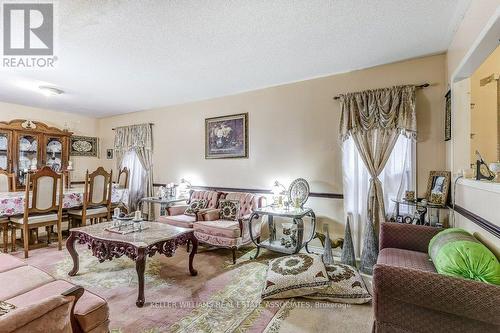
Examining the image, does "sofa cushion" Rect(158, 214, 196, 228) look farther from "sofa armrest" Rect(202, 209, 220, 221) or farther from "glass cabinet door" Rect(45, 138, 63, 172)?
"glass cabinet door" Rect(45, 138, 63, 172)

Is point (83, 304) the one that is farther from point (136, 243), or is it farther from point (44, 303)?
point (136, 243)

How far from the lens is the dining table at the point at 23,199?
333cm

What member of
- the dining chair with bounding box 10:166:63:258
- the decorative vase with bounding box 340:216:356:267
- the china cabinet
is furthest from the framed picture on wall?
the china cabinet

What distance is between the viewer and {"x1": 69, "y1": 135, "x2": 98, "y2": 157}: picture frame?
5.76 m

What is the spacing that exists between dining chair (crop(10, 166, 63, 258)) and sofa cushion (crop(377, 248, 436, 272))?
13.3 ft

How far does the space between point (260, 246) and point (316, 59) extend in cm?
248

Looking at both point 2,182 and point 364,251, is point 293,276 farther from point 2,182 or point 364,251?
point 2,182

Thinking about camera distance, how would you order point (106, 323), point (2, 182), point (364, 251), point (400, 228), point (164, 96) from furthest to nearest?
point (164, 96) < point (2, 182) < point (364, 251) < point (400, 228) < point (106, 323)

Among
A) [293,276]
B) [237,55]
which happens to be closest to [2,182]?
[237,55]

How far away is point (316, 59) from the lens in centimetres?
291

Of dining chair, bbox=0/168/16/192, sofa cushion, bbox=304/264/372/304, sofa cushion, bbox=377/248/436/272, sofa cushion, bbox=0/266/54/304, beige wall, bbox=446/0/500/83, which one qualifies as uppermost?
beige wall, bbox=446/0/500/83

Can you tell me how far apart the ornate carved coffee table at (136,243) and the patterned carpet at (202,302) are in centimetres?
18

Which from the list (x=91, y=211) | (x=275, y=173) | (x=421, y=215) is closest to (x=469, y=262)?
(x=421, y=215)

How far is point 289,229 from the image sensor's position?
3.42 meters
